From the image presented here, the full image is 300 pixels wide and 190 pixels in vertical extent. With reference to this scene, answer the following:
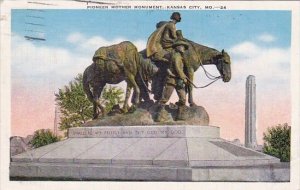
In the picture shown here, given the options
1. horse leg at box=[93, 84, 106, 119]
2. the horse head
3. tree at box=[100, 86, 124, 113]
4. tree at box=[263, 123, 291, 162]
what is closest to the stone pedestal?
tree at box=[263, 123, 291, 162]

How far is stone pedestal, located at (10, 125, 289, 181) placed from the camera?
376 inches

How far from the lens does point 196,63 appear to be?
35.1ft

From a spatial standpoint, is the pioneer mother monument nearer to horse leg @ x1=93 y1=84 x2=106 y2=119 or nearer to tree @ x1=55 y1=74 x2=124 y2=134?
horse leg @ x1=93 y1=84 x2=106 y2=119

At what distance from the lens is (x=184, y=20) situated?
10.4 m

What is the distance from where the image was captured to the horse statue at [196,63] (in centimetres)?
1062

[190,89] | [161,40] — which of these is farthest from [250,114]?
[161,40]

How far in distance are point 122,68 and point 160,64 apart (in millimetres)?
662

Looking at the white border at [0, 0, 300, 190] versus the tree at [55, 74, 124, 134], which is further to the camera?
the tree at [55, 74, 124, 134]

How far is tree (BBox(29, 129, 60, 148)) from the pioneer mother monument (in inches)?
7.5

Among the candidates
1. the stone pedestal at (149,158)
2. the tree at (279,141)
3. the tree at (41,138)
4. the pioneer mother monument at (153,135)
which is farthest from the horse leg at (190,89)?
the tree at (41,138)

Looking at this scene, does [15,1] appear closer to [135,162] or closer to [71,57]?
[71,57]

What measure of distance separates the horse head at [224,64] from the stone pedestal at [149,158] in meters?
0.93

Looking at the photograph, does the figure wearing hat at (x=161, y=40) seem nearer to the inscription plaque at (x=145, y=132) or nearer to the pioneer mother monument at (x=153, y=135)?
the pioneer mother monument at (x=153, y=135)
